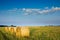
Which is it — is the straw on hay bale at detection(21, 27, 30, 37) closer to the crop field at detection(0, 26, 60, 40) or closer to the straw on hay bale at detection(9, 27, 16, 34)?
the crop field at detection(0, 26, 60, 40)

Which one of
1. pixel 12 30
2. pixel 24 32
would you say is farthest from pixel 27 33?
pixel 12 30

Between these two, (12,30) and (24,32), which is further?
(12,30)

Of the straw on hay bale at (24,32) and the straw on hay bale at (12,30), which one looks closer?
the straw on hay bale at (24,32)

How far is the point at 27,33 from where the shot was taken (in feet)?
16.4

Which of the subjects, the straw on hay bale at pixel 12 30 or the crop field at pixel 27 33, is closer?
the crop field at pixel 27 33

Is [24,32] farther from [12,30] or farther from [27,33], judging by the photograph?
[12,30]

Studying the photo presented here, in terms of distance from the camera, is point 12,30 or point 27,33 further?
point 12,30

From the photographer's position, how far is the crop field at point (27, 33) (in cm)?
497

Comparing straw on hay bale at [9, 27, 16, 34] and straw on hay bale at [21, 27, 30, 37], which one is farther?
straw on hay bale at [9, 27, 16, 34]

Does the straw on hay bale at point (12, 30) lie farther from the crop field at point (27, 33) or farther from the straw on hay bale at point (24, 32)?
the straw on hay bale at point (24, 32)

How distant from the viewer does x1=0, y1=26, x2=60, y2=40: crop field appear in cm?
497

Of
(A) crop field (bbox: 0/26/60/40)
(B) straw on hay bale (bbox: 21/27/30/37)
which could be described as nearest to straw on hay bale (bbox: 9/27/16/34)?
(A) crop field (bbox: 0/26/60/40)

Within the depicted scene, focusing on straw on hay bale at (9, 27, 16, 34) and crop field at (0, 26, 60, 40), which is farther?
straw on hay bale at (9, 27, 16, 34)

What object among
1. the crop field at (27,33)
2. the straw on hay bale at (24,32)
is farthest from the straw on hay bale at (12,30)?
the straw on hay bale at (24,32)
